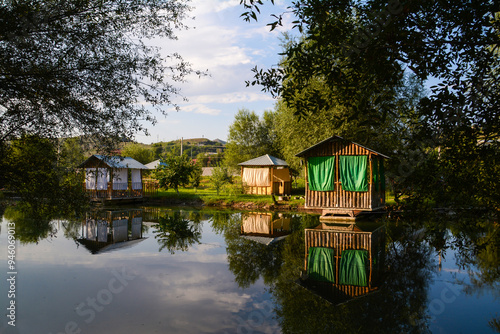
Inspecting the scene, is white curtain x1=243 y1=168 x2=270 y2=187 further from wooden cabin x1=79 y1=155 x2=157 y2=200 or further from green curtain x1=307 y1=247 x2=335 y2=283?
green curtain x1=307 y1=247 x2=335 y2=283

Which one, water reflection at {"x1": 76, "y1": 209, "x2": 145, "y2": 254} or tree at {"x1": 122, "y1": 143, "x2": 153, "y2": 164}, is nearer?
water reflection at {"x1": 76, "y1": 209, "x2": 145, "y2": 254}

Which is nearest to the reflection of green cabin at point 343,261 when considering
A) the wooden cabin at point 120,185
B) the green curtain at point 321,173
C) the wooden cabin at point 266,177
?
the green curtain at point 321,173

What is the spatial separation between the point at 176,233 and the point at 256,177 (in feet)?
45.0

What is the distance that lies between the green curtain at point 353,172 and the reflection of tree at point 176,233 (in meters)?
6.90

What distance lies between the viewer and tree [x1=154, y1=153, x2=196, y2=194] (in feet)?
88.2

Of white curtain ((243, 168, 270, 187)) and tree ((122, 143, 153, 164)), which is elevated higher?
tree ((122, 143, 153, 164))

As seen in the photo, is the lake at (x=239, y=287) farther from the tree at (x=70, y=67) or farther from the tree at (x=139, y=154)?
the tree at (x=139, y=154)

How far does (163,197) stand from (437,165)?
999 inches

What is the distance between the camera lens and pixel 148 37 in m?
5.93

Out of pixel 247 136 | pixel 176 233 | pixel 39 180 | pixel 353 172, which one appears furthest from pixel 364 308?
pixel 247 136

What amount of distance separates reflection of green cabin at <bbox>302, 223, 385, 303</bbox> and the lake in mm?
53

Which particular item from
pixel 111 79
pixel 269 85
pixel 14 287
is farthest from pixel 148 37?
pixel 14 287

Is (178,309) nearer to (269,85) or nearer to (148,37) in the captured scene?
(269,85)

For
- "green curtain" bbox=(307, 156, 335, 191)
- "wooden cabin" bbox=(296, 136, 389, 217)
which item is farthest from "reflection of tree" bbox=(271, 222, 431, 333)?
"green curtain" bbox=(307, 156, 335, 191)
